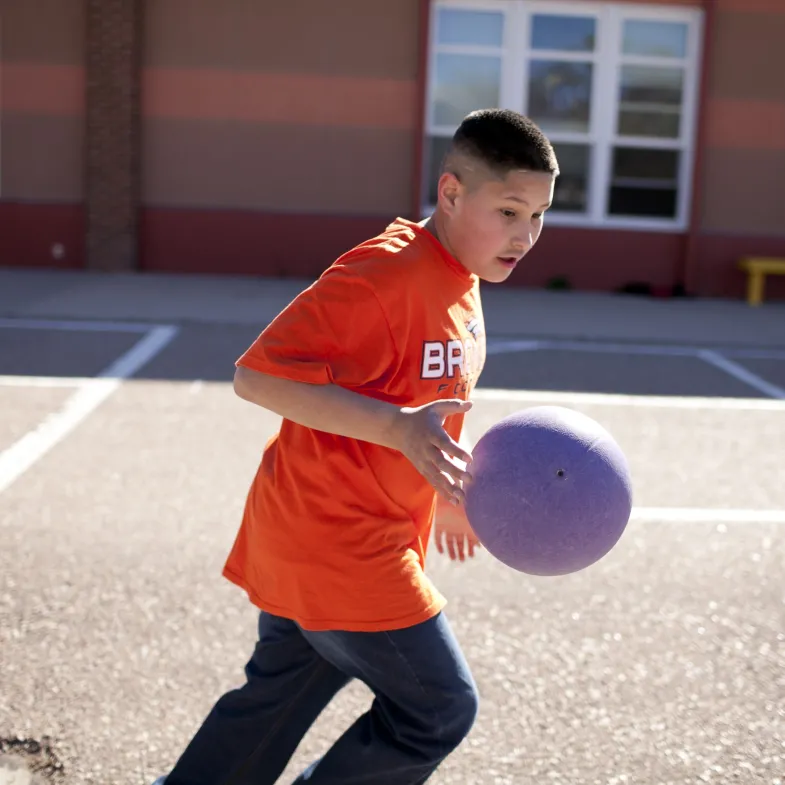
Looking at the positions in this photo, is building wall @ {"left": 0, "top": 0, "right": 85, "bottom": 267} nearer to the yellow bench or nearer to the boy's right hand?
the yellow bench

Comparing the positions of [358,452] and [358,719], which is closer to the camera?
[358,452]

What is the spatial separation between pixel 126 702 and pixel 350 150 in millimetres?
13505

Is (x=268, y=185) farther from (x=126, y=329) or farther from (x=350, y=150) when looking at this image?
(x=126, y=329)

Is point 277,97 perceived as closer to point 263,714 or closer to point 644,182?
point 644,182

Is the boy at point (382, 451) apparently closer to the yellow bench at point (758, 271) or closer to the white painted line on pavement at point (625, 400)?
the white painted line on pavement at point (625, 400)

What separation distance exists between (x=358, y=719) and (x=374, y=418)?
0.79 meters

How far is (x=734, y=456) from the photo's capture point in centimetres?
713

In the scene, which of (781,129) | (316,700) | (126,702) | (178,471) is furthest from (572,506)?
(781,129)

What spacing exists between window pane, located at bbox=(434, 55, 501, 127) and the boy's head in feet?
47.0

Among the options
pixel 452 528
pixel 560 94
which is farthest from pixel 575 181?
pixel 452 528

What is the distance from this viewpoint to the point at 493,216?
99.1 inches

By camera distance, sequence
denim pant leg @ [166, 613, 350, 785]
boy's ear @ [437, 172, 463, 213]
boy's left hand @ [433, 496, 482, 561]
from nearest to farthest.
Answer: boy's ear @ [437, 172, 463, 213], denim pant leg @ [166, 613, 350, 785], boy's left hand @ [433, 496, 482, 561]

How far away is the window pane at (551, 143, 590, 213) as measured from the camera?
1688 cm

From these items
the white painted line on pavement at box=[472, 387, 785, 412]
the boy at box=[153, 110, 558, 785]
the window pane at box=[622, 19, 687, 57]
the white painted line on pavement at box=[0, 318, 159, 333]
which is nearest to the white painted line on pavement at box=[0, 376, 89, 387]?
the white painted line on pavement at box=[0, 318, 159, 333]
